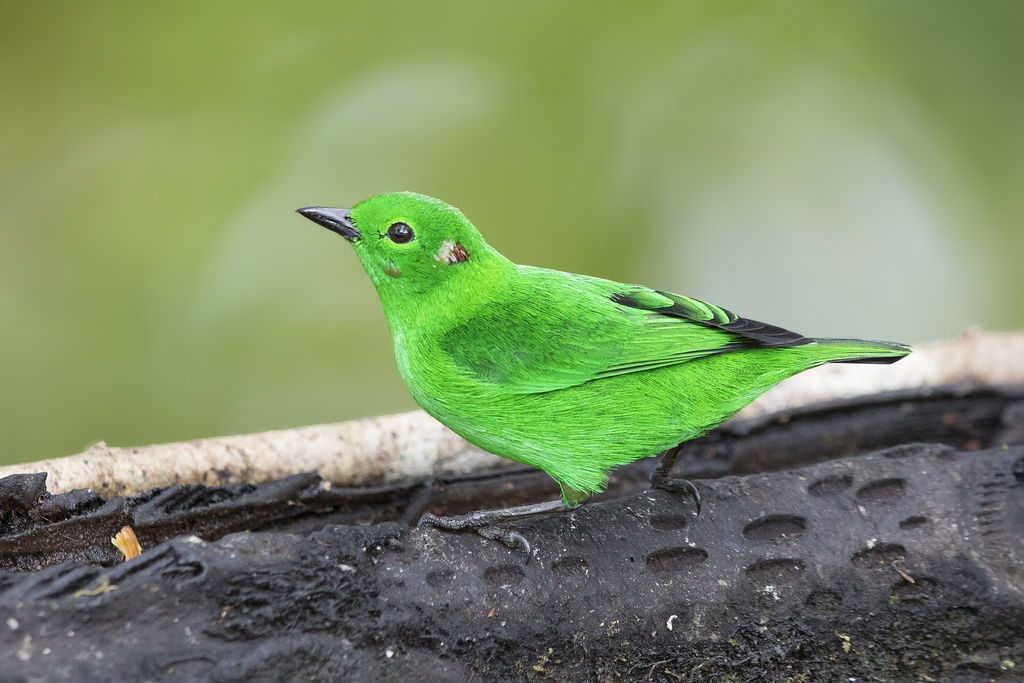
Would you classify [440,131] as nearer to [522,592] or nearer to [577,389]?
[577,389]

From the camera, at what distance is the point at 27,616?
177 cm

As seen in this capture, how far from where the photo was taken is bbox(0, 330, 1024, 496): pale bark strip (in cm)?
303

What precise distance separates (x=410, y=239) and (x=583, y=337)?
760mm

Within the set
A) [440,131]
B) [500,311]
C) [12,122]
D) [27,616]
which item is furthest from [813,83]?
[27,616]

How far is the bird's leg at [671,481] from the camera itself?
2958mm

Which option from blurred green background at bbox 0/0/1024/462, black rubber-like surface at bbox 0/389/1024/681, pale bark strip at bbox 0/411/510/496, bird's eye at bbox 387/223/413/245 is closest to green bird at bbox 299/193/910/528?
bird's eye at bbox 387/223/413/245

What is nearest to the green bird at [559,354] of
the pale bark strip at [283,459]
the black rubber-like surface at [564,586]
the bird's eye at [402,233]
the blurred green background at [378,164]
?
the bird's eye at [402,233]

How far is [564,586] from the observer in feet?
8.05

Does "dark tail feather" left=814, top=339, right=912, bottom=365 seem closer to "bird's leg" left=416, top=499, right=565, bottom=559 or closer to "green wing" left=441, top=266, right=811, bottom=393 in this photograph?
"green wing" left=441, top=266, right=811, bottom=393

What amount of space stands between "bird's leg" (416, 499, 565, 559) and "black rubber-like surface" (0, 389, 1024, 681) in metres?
0.07

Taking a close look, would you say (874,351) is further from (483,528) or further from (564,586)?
(483,528)

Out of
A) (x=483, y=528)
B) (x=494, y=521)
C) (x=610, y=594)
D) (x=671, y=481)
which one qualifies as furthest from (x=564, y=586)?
(x=671, y=481)

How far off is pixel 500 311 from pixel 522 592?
3.64 feet

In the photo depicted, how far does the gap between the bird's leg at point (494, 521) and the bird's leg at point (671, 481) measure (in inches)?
16.6
